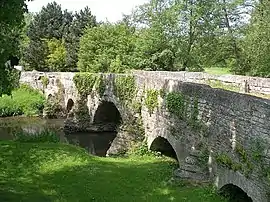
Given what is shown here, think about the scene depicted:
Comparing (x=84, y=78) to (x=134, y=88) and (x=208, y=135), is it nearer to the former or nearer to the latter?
(x=134, y=88)

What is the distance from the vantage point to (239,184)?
11953 millimetres

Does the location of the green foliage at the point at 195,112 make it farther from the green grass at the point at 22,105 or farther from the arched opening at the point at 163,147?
the green grass at the point at 22,105

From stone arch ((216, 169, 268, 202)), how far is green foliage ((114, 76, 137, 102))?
10.3 m

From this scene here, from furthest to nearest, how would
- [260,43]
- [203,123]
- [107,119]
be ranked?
[107,119] < [260,43] < [203,123]

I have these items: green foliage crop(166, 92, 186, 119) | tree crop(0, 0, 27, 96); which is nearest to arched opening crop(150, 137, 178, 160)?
green foliage crop(166, 92, 186, 119)

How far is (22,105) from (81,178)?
95.6ft

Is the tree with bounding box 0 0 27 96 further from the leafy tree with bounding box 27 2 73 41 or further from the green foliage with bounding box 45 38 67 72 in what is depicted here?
the leafy tree with bounding box 27 2 73 41

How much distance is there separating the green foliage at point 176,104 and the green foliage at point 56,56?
4020 centimetres

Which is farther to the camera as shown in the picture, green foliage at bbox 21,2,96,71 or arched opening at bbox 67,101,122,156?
green foliage at bbox 21,2,96,71

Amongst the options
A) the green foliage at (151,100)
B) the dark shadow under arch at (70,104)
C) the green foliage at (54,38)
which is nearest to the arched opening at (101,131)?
the dark shadow under arch at (70,104)

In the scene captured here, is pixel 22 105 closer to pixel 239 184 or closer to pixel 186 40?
pixel 186 40

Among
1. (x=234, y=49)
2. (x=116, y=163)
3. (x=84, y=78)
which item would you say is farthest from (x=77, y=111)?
(x=116, y=163)

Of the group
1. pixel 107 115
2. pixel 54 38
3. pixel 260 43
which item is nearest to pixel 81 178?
pixel 260 43

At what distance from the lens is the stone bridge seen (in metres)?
11.1
